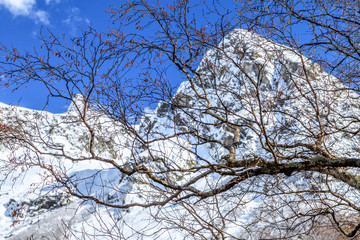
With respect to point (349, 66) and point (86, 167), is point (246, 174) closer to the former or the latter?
point (349, 66)

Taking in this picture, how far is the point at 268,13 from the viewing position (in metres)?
3.79

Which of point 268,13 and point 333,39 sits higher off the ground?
point 268,13

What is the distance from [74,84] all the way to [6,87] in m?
0.91

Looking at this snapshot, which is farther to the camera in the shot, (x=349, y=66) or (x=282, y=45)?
(x=349, y=66)

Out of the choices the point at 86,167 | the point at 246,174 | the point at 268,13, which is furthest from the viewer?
the point at 86,167

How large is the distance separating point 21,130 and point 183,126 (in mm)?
2150

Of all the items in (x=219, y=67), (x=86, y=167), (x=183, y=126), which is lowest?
(x=183, y=126)

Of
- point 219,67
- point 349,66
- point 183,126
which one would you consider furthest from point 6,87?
point 349,66

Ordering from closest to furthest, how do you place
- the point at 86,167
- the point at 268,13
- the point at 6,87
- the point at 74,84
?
the point at 74,84, the point at 6,87, the point at 268,13, the point at 86,167

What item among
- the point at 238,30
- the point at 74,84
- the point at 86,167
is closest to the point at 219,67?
A: the point at 238,30

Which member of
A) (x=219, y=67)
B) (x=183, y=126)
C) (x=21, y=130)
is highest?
(x=219, y=67)

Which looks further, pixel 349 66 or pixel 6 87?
pixel 349 66

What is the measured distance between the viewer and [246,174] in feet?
11.5

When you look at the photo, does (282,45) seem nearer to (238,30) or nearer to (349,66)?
(238,30)
